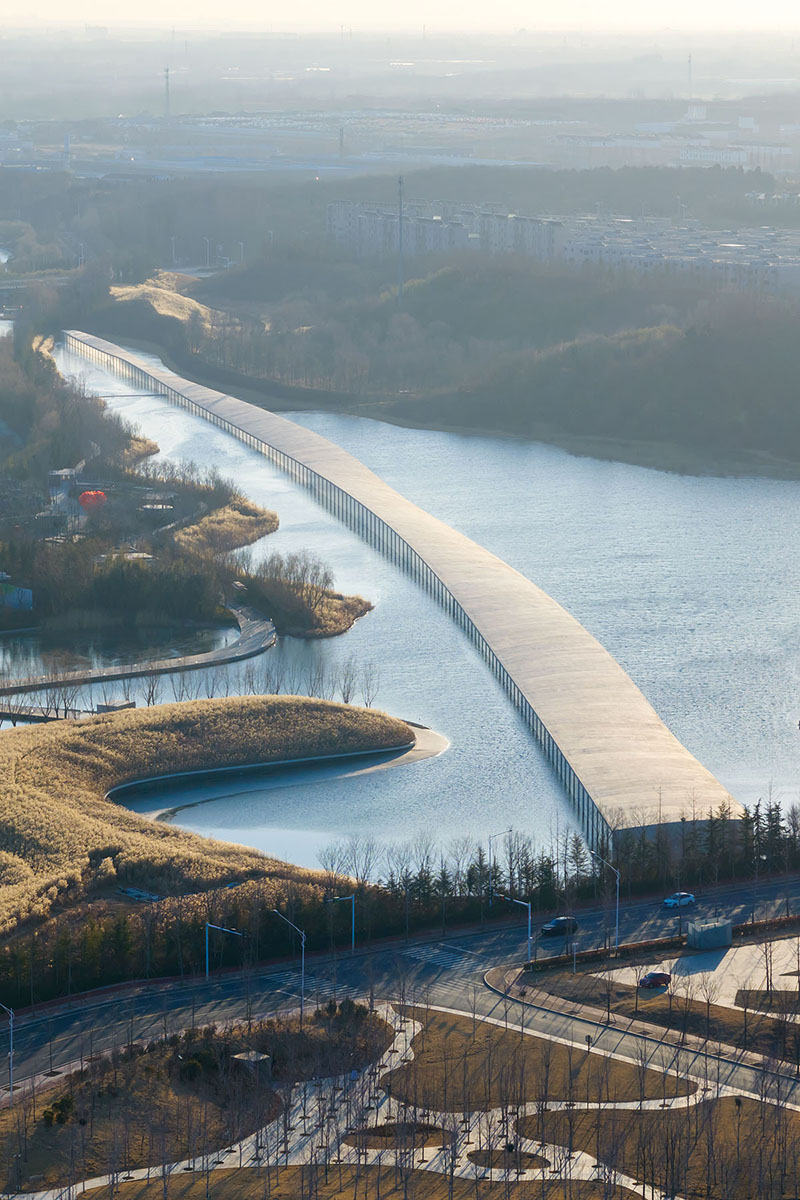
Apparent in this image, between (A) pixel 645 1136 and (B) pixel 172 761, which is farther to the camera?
(B) pixel 172 761

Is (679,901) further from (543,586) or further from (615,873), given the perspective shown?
(543,586)

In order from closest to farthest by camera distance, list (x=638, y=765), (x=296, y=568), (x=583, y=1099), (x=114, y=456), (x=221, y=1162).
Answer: (x=221, y=1162), (x=583, y=1099), (x=638, y=765), (x=296, y=568), (x=114, y=456)

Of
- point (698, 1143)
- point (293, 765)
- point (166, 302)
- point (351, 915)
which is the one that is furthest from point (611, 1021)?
point (166, 302)

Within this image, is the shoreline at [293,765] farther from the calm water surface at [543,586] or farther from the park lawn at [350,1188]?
the park lawn at [350,1188]

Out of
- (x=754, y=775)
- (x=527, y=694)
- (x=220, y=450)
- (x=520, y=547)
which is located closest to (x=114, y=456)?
(x=220, y=450)

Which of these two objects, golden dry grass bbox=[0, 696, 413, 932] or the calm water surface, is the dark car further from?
the calm water surface

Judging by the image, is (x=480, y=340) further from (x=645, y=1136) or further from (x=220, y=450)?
(x=645, y=1136)

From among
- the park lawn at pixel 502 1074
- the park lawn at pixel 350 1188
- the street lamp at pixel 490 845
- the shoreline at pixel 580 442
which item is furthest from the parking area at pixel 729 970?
the shoreline at pixel 580 442
